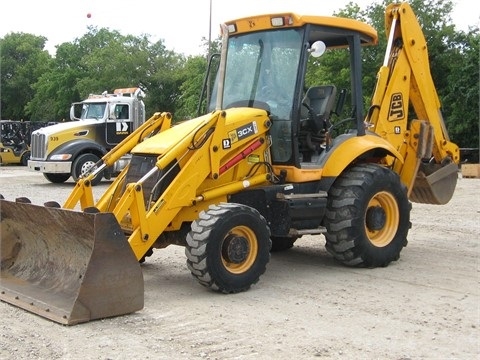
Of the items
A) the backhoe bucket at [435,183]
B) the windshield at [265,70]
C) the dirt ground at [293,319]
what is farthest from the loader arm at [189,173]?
the backhoe bucket at [435,183]

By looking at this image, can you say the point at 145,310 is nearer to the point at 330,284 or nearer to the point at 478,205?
the point at 330,284

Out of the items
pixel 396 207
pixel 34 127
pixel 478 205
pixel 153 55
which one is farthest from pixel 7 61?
pixel 396 207

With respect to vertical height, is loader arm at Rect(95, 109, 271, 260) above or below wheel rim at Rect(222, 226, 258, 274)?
above

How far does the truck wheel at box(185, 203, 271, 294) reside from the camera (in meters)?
6.08

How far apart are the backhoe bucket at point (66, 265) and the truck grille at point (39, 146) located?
12.6 m

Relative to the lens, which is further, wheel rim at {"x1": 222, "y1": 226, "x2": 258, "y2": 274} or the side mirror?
the side mirror

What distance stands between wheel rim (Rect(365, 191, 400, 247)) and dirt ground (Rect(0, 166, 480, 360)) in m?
0.35

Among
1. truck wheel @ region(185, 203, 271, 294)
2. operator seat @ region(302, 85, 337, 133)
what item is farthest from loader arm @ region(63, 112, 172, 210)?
operator seat @ region(302, 85, 337, 133)

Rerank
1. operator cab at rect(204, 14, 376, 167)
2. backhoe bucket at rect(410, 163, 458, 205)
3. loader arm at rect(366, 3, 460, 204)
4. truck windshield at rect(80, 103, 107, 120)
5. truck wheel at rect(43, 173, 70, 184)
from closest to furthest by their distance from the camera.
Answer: operator cab at rect(204, 14, 376, 167), loader arm at rect(366, 3, 460, 204), backhoe bucket at rect(410, 163, 458, 205), truck wheel at rect(43, 173, 70, 184), truck windshield at rect(80, 103, 107, 120)

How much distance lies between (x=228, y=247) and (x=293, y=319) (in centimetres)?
104

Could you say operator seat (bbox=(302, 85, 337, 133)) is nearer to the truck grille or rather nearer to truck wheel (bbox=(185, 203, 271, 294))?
truck wheel (bbox=(185, 203, 271, 294))

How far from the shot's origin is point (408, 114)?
28.7ft

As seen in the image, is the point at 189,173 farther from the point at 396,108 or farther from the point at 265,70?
the point at 396,108

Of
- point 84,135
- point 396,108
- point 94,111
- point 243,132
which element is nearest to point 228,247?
point 243,132
